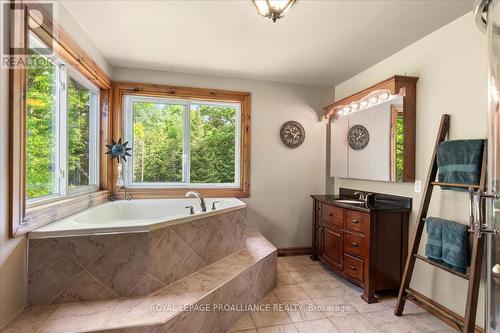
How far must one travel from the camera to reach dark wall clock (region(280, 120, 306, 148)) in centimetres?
345

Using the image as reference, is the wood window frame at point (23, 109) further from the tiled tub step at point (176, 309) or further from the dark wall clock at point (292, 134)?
the dark wall clock at point (292, 134)

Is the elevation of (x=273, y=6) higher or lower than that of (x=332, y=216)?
higher

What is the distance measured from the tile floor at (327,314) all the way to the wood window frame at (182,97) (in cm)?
134

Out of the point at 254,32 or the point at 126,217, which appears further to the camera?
the point at 126,217

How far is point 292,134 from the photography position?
3.48m

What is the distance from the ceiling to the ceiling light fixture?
179mm

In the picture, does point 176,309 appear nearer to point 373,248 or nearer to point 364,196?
point 373,248

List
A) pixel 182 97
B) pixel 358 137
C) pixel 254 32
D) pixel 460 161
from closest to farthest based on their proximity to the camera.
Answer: pixel 460 161
pixel 254 32
pixel 358 137
pixel 182 97

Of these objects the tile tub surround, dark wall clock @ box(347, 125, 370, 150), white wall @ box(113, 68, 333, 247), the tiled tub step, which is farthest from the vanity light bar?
the tile tub surround

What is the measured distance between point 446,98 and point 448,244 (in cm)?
118

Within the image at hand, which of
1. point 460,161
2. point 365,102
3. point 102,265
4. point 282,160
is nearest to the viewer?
point 102,265

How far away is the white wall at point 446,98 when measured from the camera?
1815 mm

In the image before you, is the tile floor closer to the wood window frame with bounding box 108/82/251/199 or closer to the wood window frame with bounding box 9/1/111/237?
the wood window frame with bounding box 108/82/251/199

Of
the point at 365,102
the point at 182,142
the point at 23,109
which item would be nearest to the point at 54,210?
the point at 23,109
